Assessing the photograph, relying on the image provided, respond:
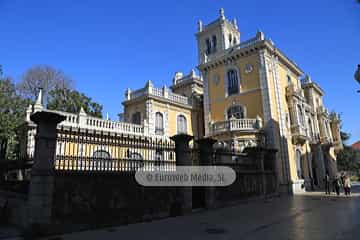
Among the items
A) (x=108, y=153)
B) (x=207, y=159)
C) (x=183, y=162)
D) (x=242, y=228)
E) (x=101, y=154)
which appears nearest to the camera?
(x=242, y=228)

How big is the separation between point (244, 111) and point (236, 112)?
2.69 feet

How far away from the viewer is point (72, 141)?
739 cm

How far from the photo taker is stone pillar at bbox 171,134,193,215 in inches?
362

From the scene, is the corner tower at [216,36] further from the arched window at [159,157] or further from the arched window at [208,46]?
the arched window at [159,157]

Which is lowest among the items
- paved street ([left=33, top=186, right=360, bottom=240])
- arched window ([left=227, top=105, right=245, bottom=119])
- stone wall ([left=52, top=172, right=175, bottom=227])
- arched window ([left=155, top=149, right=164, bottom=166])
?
paved street ([left=33, top=186, right=360, bottom=240])

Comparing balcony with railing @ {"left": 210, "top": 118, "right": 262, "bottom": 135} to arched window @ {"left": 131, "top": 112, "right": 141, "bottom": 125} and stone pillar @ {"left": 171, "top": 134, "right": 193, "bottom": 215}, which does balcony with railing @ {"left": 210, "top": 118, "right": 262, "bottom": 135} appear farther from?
stone pillar @ {"left": 171, "top": 134, "right": 193, "bottom": 215}

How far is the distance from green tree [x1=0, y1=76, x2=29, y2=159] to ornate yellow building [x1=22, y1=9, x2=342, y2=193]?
11.8 feet

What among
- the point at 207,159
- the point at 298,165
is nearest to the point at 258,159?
the point at 207,159

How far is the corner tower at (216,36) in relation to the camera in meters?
29.1

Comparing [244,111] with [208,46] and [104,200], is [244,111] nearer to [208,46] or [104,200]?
[208,46]

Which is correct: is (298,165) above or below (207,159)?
below

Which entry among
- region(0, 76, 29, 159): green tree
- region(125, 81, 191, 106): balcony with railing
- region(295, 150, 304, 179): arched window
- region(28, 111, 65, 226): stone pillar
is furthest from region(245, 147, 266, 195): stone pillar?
region(0, 76, 29, 159): green tree

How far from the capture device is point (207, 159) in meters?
10.4

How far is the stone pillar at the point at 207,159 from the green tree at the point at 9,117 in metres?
14.4
